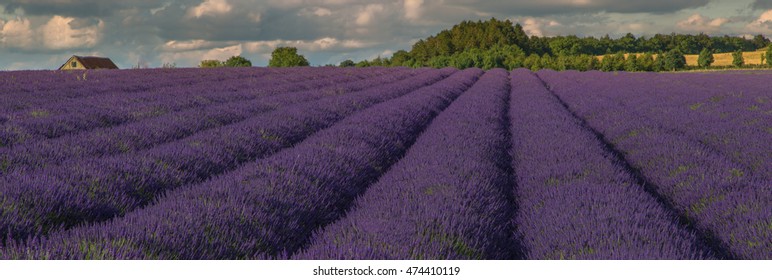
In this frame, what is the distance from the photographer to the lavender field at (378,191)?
128 inches

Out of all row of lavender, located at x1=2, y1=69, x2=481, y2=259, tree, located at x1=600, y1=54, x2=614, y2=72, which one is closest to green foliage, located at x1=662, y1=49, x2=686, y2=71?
tree, located at x1=600, y1=54, x2=614, y2=72

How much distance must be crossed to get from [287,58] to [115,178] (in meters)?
78.1

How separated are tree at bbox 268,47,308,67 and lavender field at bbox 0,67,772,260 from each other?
71677mm

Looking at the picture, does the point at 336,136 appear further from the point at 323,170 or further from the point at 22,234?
the point at 22,234

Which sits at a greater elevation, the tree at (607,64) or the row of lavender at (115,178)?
the row of lavender at (115,178)

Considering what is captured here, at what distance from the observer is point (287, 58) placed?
267 ft

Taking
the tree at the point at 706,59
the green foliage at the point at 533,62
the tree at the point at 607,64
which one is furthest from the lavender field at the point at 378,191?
the tree at the point at 706,59

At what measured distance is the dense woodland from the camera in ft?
211

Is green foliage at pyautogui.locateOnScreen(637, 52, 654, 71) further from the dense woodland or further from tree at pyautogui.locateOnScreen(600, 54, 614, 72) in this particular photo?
tree at pyautogui.locateOnScreen(600, 54, 614, 72)

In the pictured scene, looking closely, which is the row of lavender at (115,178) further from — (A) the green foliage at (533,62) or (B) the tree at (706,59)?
(B) the tree at (706,59)

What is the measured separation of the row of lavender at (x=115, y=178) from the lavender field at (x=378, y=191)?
0.6 inches

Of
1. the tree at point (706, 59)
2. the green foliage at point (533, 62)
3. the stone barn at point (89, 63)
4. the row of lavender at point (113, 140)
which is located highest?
the stone barn at point (89, 63)

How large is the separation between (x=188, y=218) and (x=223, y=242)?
30 centimetres

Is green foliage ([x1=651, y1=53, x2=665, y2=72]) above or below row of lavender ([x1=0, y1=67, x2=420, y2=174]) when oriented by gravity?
below
